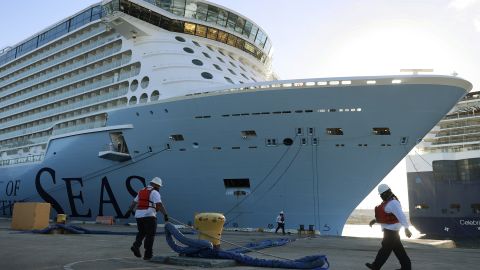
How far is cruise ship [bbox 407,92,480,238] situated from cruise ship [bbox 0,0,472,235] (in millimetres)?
22282

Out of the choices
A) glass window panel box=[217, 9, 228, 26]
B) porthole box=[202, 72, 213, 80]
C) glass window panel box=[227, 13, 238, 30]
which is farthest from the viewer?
glass window panel box=[227, 13, 238, 30]

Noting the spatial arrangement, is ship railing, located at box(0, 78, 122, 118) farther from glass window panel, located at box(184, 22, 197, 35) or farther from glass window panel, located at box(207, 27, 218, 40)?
glass window panel, located at box(207, 27, 218, 40)

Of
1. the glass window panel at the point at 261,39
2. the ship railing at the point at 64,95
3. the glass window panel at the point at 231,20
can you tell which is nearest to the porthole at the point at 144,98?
the ship railing at the point at 64,95

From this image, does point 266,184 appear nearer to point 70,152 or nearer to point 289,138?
point 289,138

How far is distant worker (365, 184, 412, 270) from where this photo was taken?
19.6ft

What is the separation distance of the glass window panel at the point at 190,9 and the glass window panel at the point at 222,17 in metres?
1.54

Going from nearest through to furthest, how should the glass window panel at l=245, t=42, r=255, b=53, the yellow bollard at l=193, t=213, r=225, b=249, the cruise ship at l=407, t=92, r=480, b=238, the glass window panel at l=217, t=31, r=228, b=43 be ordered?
the yellow bollard at l=193, t=213, r=225, b=249, the glass window panel at l=217, t=31, r=228, b=43, the glass window panel at l=245, t=42, r=255, b=53, the cruise ship at l=407, t=92, r=480, b=238

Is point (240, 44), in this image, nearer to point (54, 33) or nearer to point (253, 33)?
point (253, 33)

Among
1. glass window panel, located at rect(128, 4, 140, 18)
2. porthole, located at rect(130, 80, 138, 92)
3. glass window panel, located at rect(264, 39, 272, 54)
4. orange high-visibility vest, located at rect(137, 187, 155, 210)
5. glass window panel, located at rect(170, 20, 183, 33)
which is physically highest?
glass window panel, located at rect(264, 39, 272, 54)

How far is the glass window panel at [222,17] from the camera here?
25703 mm

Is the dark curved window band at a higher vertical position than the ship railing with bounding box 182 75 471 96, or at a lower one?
higher

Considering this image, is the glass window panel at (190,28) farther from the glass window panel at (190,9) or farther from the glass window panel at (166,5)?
the glass window panel at (166,5)

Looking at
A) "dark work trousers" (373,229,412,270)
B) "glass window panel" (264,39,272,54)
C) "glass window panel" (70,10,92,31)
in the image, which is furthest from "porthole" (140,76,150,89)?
"dark work trousers" (373,229,412,270)

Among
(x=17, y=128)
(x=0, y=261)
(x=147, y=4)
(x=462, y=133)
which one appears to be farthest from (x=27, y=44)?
(x=462, y=133)
